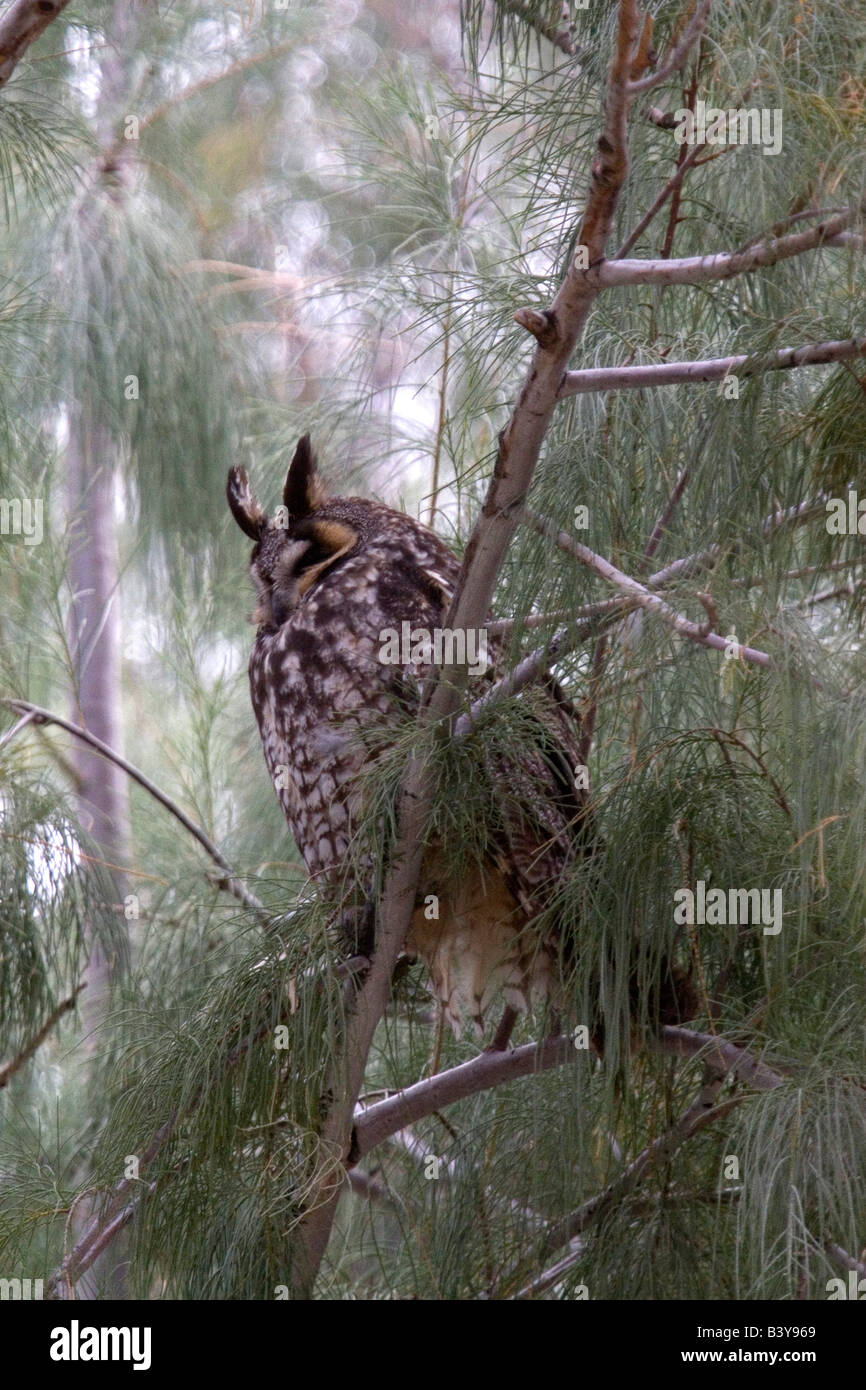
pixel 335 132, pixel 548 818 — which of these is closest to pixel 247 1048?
pixel 548 818

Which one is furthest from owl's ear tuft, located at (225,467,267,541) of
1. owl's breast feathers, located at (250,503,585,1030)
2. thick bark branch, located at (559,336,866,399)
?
thick bark branch, located at (559,336,866,399)

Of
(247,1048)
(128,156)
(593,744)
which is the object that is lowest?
(247,1048)

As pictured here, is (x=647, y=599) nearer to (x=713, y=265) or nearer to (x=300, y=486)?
(x=713, y=265)

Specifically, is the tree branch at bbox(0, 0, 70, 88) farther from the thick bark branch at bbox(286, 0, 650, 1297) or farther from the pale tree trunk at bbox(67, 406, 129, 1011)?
the pale tree trunk at bbox(67, 406, 129, 1011)

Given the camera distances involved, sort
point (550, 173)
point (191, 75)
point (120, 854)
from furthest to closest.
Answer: point (191, 75)
point (120, 854)
point (550, 173)

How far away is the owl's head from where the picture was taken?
80.7 inches

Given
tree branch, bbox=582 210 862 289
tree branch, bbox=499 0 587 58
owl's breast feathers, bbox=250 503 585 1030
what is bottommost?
owl's breast feathers, bbox=250 503 585 1030

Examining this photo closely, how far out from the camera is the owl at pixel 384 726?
1.66 metres

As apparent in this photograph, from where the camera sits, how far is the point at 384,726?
1.79 m

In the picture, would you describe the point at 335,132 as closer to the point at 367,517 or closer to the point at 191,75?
the point at 191,75

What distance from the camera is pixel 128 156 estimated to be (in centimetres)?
290

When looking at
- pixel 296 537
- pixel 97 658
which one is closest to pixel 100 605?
pixel 97 658
